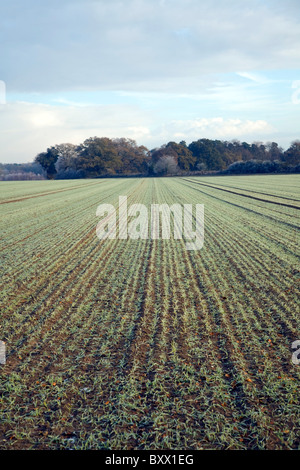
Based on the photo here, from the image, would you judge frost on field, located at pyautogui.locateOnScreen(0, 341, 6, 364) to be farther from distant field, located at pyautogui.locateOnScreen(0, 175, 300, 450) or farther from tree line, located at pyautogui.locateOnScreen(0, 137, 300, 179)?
tree line, located at pyautogui.locateOnScreen(0, 137, 300, 179)

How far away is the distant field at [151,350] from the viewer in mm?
3785

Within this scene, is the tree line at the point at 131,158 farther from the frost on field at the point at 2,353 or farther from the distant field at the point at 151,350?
the frost on field at the point at 2,353

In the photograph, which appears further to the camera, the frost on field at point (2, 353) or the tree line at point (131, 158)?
the tree line at point (131, 158)

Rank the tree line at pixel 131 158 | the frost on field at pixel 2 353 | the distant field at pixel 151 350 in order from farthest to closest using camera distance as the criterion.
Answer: the tree line at pixel 131 158 → the frost on field at pixel 2 353 → the distant field at pixel 151 350

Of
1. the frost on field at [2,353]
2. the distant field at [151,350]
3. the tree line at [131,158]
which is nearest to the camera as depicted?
the distant field at [151,350]

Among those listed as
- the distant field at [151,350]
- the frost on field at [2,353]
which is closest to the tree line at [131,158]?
the distant field at [151,350]

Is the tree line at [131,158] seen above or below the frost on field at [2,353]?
above

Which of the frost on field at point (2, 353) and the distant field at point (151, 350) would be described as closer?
the distant field at point (151, 350)

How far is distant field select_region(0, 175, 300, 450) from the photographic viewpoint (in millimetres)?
3785

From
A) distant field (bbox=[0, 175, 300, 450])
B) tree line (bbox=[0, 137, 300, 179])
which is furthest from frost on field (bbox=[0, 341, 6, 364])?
tree line (bbox=[0, 137, 300, 179])

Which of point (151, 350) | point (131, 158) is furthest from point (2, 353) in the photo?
point (131, 158)

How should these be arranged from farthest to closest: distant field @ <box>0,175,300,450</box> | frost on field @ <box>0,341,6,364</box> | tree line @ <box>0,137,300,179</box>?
1. tree line @ <box>0,137,300,179</box>
2. frost on field @ <box>0,341,6,364</box>
3. distant field @ <box>0,175,300,450</box>

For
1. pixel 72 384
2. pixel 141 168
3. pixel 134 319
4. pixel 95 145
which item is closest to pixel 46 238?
pixel 134 319

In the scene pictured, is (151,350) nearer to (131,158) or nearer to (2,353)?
(2,353)
